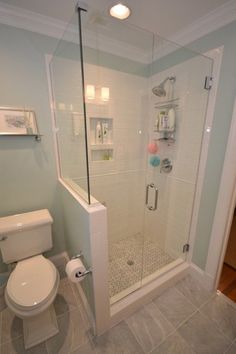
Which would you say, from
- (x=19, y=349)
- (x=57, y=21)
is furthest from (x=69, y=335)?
(x=57, y=21)

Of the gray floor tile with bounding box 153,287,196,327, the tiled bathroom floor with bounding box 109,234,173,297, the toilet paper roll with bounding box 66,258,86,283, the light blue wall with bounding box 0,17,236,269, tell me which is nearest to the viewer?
the toilet paper roll with bounding box 66,258,86,283

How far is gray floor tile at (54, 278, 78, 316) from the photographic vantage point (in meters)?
1.48

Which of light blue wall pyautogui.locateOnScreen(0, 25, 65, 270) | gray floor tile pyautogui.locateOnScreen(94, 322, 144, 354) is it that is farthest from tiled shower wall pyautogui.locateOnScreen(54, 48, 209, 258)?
gray floor tile pyautogui.locateOnScreen(94, 322, 144, 354)

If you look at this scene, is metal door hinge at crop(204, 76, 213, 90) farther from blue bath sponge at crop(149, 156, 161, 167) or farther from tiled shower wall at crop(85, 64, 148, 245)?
blue bath sponge at crop(149, 156, 161, 167)

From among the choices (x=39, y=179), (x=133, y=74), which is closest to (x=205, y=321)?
(x=39, y=179)

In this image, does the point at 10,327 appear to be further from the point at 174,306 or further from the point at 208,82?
the point at 208,82

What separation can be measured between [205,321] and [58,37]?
2775 mm

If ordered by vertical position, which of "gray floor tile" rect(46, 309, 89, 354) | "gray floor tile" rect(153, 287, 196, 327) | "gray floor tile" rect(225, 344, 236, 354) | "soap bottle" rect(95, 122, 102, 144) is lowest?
"gray floor tile" rect(46, 309, 89, 354)

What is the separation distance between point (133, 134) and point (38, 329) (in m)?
2.08

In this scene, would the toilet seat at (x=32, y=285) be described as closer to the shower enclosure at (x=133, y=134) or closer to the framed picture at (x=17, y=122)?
the shower enclosure at (x=133, y=134)

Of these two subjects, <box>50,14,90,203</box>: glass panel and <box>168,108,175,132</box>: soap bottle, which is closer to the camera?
<box>50,14,90,203</box>: glass panel

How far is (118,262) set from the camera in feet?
6.40

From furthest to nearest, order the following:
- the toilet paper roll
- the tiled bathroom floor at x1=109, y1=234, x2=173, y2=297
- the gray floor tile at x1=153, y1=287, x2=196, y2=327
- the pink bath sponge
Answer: the pink bath sponge < the tiled bathroom floor at x1=109, y1=234, x2=173, y2=297 < the gray floor tile at x1=153, y1=287, x2=196, y2=327 < the toilet paper roll

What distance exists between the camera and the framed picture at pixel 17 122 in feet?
4.50
